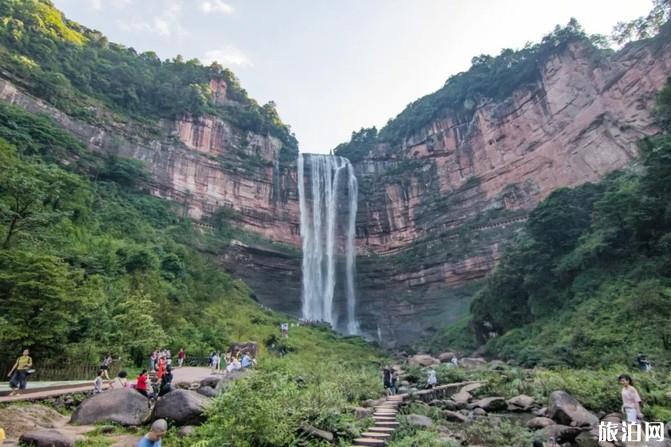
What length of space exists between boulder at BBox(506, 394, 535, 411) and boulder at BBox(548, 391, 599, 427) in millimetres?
1208

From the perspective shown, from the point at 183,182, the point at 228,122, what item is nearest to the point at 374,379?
the point at 183,182

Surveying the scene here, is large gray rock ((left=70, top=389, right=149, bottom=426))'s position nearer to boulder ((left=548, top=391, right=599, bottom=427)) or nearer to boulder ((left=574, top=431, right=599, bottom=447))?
boulder ((left=574, top=431, right=599, bottom=447))

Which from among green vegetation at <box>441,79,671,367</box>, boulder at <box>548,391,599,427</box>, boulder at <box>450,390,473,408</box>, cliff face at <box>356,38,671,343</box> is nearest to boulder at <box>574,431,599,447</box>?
boulder at <box>548,391,599,427</box>

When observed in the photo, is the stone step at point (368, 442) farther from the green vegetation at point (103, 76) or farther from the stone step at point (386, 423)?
the green vegetation at point (103, 76)

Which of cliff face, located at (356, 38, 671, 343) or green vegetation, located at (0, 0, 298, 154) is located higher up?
green vegetation, located at (0, 0, 298, 154)

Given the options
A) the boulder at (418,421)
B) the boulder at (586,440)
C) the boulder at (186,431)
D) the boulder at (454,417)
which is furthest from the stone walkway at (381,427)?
the boulder at (586,440)

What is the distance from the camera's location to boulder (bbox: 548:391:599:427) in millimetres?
8594

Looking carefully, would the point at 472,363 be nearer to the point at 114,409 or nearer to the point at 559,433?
the point at 559,433

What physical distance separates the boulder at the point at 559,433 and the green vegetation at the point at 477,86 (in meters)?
36.6

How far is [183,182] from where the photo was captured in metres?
38.8

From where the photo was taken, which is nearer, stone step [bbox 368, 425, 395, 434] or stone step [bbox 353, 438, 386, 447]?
stone step [bbox 353, 438, 386, 447]

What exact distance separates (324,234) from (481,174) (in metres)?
18.1

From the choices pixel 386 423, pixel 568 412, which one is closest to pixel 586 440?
pixel 568 412

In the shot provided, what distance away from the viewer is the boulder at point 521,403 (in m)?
10.7
